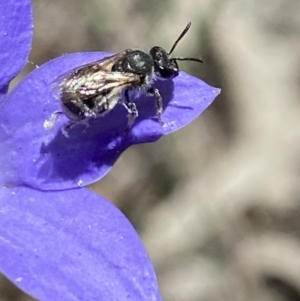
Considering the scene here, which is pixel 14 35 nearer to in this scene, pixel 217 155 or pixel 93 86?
pixel 93 86

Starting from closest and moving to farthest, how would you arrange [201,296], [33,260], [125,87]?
[33,260], [125,87], [201,296]

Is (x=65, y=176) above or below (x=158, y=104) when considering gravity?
below

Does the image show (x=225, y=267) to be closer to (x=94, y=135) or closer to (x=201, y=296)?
(x=201, y=296)

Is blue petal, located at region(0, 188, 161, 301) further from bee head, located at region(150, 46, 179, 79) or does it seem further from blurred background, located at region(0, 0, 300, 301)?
blurred background, located at region(0, 0, 300, 301)

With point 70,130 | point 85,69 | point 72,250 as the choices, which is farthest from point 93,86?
point 72,250

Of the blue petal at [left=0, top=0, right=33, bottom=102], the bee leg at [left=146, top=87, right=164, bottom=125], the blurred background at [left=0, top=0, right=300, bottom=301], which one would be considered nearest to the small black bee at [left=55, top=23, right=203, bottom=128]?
the bee leg at [left=146, top=87, right=164, bottom=125]

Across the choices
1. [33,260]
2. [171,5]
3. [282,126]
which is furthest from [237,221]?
[33,260]
